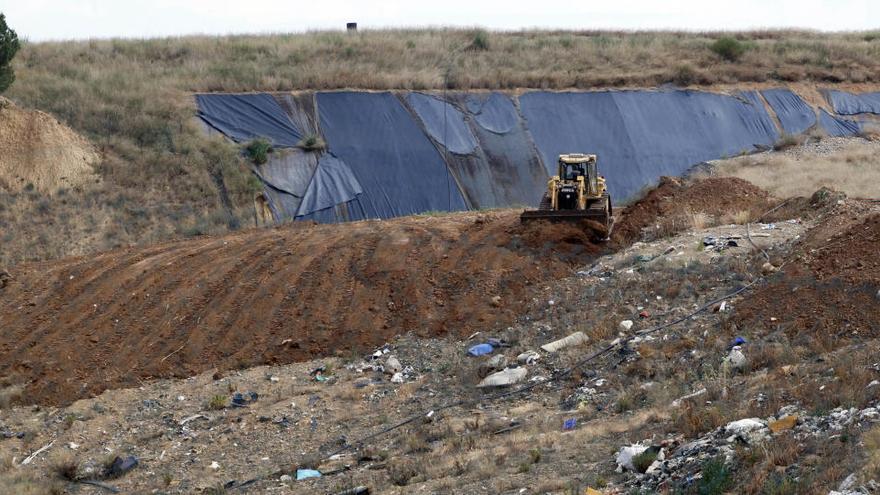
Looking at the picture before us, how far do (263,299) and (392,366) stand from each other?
11.8 ft

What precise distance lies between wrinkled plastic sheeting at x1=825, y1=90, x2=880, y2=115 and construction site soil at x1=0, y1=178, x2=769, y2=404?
2125 cm

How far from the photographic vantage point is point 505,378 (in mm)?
16797

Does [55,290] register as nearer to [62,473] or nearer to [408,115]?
[62,473]

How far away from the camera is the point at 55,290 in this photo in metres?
22.2

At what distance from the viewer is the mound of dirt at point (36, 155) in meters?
31.1

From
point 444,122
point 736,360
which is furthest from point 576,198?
point 444,122

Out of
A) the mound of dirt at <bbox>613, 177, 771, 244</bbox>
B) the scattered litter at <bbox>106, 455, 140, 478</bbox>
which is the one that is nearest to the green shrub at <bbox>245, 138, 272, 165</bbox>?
the mound of dirt at <bbox>613, 177, 771, 244</bbox>

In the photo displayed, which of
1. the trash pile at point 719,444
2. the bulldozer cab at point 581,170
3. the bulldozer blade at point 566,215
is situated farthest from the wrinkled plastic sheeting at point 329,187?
the trash pile at point 719,444

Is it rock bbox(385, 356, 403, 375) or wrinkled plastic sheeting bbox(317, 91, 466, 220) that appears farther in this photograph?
wrinkled plastic sheeting bbox(317, 91, 466, 220)

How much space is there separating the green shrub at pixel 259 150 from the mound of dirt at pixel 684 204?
13.2 m

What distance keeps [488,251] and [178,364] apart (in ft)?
20.2

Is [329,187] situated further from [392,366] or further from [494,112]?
[392,366]

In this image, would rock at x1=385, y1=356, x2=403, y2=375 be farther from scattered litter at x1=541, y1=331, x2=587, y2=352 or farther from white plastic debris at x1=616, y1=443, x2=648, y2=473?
white plastic debris at x1=616, y1=443, x2=648, y2=473

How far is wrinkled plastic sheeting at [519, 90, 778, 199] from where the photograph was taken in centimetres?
3772
